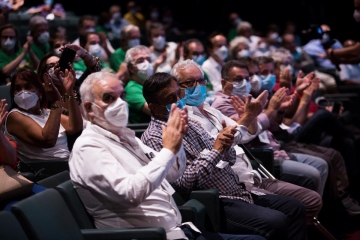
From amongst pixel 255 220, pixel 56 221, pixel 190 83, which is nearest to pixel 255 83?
pixel 190 83

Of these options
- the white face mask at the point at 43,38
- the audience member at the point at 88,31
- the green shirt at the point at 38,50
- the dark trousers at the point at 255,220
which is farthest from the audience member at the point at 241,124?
the audience member at the point at 88,31

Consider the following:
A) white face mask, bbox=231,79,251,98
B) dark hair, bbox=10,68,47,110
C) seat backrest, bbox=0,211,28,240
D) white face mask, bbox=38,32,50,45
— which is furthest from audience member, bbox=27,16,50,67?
seat backrest, bbox=0,211,28,240

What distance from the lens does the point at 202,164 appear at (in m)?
3.50

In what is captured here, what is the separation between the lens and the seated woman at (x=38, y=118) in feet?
12.6

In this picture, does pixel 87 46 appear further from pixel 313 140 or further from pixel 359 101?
pixel 359 101

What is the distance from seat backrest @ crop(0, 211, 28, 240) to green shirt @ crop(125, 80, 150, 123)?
256 centimetres

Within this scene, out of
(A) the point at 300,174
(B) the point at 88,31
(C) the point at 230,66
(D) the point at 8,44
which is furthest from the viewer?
(B) the point at 88,31

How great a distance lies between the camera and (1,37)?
6.05m

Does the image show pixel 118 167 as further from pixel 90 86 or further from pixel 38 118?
pixel 38 118

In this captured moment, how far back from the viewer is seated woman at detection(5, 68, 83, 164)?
12.6ft

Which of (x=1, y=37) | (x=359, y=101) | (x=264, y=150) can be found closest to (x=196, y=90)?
(x=264, y=150)

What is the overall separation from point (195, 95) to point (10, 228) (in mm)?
1690

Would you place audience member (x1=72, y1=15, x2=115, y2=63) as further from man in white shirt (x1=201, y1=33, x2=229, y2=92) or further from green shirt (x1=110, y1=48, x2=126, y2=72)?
man in white shirt (x1=201, y1=33, x2=229, y2=92)

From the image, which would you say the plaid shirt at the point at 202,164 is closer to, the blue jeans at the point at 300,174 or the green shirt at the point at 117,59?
the blue jeans at the point at 300,174
